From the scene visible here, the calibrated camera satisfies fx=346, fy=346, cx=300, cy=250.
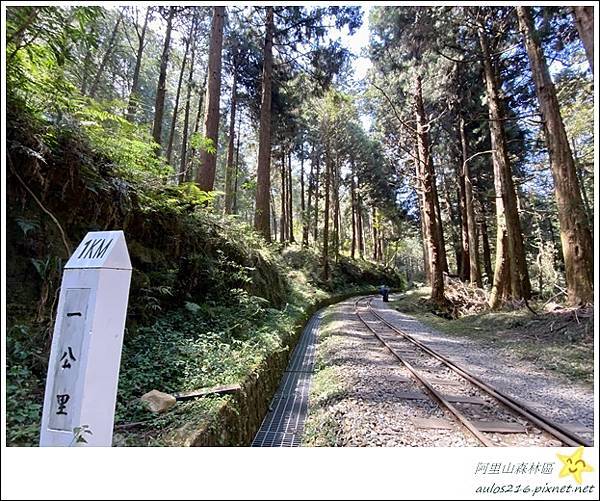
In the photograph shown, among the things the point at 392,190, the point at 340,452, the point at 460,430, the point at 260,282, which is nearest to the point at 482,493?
the point at 340,452

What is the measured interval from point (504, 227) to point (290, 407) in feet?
30.6

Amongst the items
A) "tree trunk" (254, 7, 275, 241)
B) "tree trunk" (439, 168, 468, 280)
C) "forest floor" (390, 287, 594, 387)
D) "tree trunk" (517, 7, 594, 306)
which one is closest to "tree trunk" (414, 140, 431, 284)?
"tree trunk" (439, 168, 468, 280)

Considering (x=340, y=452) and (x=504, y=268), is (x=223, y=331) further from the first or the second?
(x=504, y=268)

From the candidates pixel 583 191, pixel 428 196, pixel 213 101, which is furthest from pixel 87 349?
pixel 583 191

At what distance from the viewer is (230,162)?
17531 mm

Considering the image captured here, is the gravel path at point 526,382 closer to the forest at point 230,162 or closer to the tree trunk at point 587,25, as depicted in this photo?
the forest at point 230,162

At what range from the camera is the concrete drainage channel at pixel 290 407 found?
405 centimetres

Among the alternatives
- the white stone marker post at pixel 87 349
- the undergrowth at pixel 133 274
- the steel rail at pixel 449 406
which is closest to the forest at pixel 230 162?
the undergrowth at pixel 133 274

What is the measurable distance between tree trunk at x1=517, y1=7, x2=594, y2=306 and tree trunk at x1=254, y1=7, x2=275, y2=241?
7717 millimetres

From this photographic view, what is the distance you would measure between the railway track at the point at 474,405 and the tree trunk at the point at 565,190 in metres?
3.53

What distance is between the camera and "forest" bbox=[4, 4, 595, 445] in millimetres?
3482

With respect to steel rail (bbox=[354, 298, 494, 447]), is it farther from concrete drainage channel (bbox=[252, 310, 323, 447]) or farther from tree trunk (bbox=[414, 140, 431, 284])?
tree trunk (bbox=[414, 140, 431, 284])

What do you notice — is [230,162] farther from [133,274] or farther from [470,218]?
[133,274]

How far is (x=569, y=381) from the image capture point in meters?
5.36
